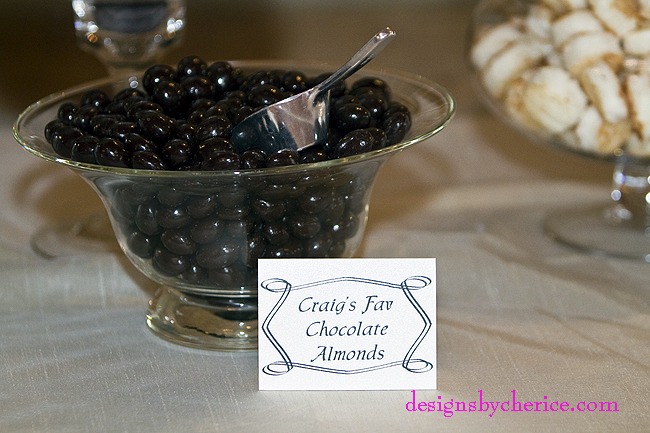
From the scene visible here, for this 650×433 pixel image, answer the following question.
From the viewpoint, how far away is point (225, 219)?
0.61 m

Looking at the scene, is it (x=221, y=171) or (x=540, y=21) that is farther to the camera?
(x=540, y=21)

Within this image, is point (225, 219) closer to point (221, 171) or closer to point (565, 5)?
point (221, 171)

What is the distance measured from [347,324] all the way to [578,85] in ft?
1.11

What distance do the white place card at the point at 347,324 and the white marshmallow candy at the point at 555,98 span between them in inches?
10.8

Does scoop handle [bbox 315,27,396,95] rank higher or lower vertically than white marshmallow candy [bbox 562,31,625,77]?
higher

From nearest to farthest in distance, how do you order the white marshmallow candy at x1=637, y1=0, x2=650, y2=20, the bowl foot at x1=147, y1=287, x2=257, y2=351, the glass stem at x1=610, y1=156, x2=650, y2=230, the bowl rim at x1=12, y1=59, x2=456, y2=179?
the bowl rim at x1=12, y1=59, x2=456, y2=179
the bowl foot at x1=147, y1=287, x2=257, y2=351
the white marshmallow candy at x1=637, y1=0, x2=650, y2=20
the glass stem at x1=610, y1=156, x2=650, y2=230

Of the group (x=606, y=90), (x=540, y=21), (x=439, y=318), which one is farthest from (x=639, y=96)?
(x=439, y=318)

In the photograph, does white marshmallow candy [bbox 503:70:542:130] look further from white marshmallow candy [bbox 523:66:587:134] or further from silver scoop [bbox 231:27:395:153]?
silver scoop [bbox 231:27:395:153]

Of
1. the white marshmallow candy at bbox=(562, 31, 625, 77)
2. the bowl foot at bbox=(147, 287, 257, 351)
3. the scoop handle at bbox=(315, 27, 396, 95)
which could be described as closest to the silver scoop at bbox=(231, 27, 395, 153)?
the scoop handle at bbox=(315, 27, 396, 95)

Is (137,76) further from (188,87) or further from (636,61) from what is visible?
(636,61)

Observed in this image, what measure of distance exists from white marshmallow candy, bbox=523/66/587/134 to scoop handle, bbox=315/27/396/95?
23cm

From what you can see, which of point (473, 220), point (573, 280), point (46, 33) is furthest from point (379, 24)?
point (573, 280)

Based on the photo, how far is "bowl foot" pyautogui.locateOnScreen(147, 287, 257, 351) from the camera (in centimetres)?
68

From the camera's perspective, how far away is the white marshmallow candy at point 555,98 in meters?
0.79
